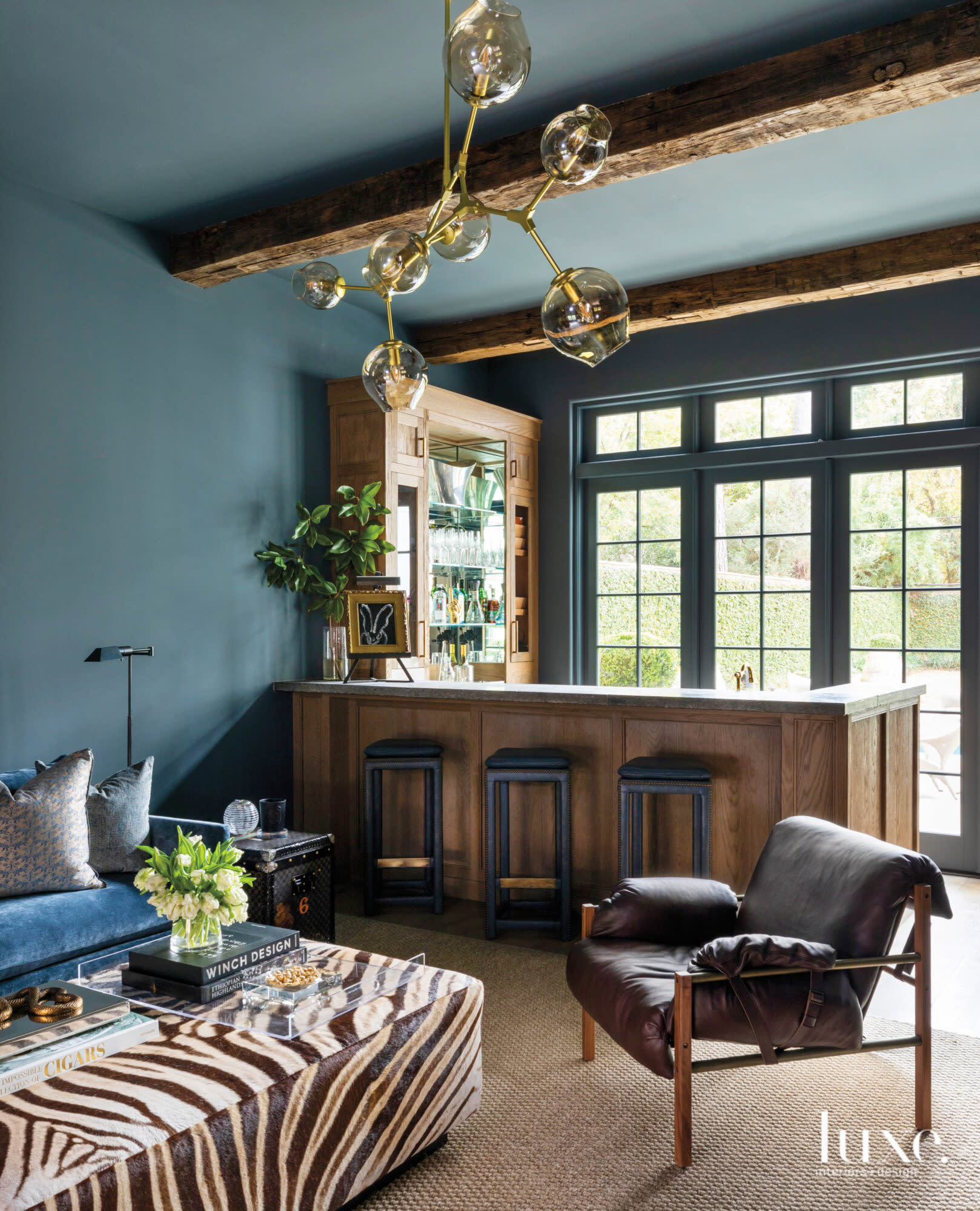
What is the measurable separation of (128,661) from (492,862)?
6.08 ft

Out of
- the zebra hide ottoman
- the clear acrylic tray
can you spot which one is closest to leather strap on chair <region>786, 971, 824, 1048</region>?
the zebra hide ottoman

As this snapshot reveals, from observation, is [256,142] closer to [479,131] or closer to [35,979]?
[479,131]

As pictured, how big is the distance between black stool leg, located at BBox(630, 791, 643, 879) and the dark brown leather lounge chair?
1.01 meters

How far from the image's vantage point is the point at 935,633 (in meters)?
5.41

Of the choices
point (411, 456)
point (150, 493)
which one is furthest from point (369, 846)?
point (411, 456)

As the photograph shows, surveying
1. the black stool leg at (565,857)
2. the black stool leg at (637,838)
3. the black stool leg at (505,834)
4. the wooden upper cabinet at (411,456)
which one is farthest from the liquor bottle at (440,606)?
the black stool leg at (637,838)

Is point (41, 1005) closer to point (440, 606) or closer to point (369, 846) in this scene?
point (369, 846)

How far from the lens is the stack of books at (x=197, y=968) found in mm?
2371

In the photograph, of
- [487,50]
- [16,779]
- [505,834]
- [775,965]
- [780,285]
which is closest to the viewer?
[487,50]

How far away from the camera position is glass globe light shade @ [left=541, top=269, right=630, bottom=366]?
179cm

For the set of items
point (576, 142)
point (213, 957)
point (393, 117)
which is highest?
point (393, 117)

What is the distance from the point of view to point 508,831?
421cm

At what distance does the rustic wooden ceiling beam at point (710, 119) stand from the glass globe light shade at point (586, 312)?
69.8 inches

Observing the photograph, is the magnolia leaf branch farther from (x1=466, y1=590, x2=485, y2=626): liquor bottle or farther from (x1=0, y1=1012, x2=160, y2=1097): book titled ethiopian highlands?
(x1=0, y1=1012, x2=160, y2=1097): book titled ethiopian highlands
